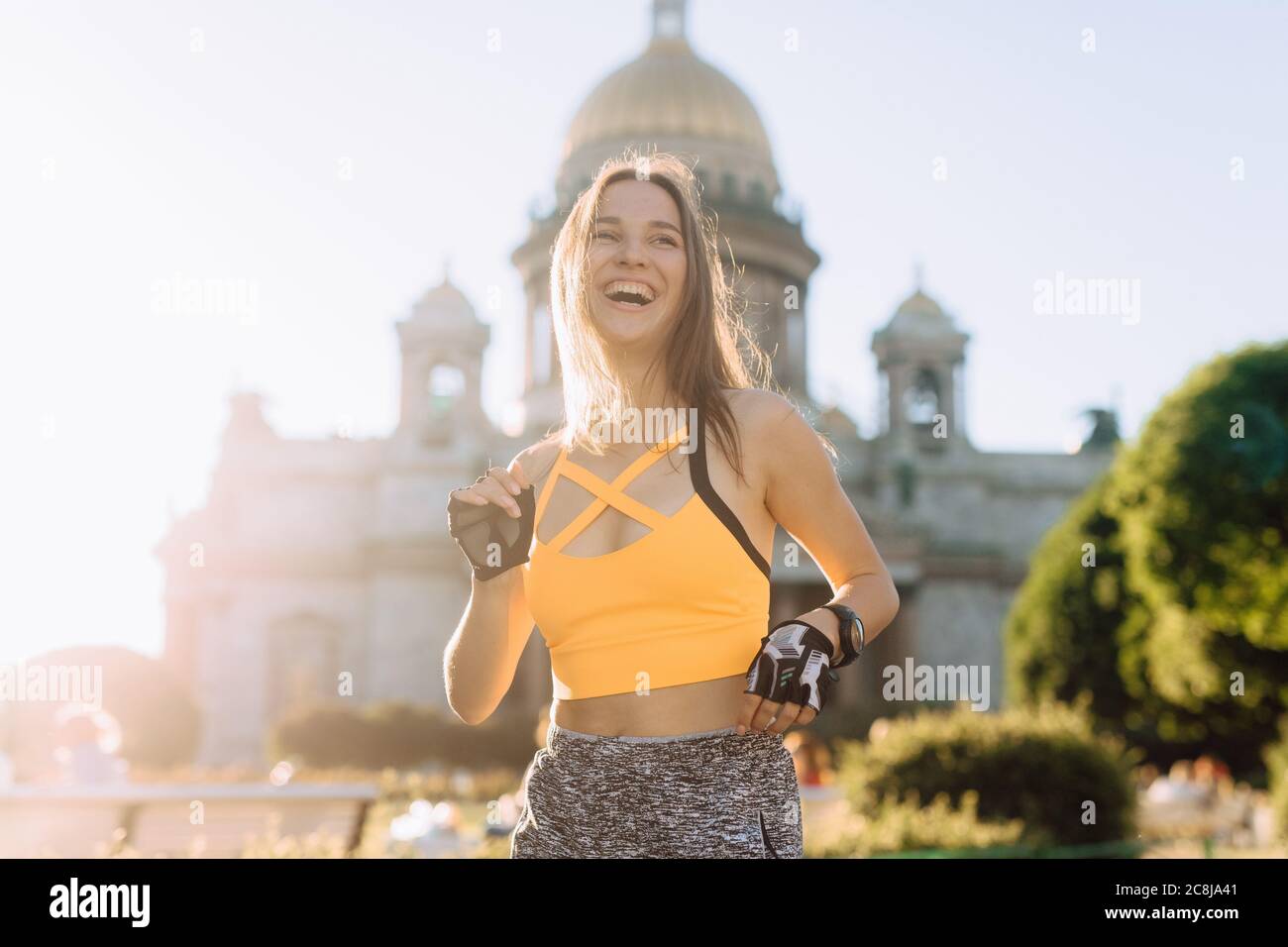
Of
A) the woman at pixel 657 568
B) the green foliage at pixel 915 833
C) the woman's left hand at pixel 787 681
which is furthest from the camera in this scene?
the green foliage at pixel 915 833

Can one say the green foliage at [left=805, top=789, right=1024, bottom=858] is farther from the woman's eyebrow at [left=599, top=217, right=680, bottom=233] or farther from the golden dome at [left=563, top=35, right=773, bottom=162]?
the golden dome at [left=563, top=35, right=773, bottom=162]

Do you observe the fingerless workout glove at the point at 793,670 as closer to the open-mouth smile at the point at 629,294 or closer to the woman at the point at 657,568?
the woman at the point at 657,568

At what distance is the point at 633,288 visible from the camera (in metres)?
2.92

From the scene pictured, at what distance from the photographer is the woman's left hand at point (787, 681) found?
2436mm

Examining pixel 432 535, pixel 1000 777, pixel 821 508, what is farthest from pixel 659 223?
pixel 432 535

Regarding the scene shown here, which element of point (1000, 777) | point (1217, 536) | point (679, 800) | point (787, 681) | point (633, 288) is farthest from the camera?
point (1217, 536)

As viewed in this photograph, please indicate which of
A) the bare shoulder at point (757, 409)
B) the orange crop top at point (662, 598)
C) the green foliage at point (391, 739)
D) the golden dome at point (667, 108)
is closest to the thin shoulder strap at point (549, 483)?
the orange crop top at point (662, 598)

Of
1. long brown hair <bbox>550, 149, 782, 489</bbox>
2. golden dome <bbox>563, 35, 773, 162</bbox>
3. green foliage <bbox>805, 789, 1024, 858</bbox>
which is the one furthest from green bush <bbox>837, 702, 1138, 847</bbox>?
golden dome <bbox>563, 35, 773, 162</bbox>

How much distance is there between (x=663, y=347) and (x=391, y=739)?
1116 inches

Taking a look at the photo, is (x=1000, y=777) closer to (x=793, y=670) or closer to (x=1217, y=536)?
(x=1217, y=536)

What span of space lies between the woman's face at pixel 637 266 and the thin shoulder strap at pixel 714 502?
377mm

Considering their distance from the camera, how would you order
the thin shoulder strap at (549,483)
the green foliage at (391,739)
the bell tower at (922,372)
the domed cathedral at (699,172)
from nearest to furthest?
1. the thin shoulder strap at (549,483)
2. the green foliage at (391,739)
3. the bell tower at (922,372)
4. the domed cathedral at (699,172)

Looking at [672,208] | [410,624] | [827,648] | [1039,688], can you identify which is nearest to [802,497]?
[827,648]
